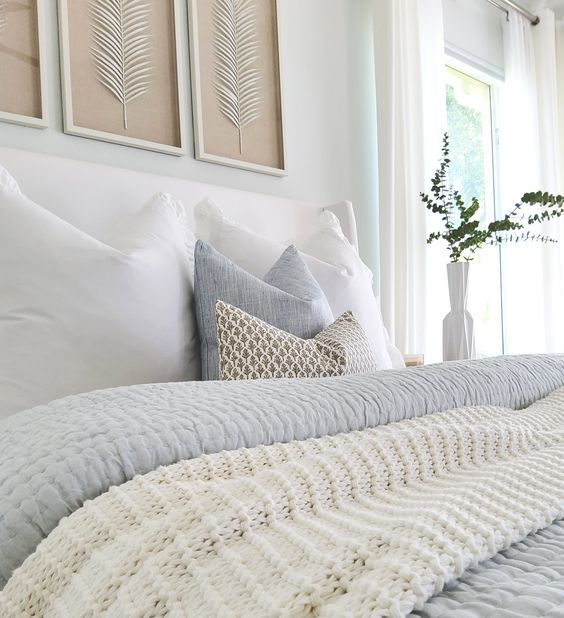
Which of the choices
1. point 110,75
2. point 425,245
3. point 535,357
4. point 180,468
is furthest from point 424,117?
point 180,468

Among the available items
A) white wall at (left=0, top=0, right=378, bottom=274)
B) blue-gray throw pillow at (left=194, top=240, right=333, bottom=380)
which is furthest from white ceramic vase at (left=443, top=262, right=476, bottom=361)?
blue-gray throw pillow at (left=194, top=240, right=333, bottom=380)

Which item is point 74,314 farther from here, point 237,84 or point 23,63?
point 237,84

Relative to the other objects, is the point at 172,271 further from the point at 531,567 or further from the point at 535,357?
the point at 531,567

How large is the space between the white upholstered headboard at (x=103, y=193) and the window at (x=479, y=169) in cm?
188

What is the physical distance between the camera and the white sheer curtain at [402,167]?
2.98 metres

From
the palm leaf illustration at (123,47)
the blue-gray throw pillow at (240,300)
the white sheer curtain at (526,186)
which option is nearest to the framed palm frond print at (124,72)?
the palm leaf illustration at (123,47)

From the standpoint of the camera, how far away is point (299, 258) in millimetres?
1803

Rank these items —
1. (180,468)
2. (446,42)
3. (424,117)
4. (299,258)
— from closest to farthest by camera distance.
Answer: (180,468) → (299,258) → (424,117) → (446,42)

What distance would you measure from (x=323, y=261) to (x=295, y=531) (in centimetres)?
159

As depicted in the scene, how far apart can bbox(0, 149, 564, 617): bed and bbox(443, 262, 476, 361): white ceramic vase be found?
181cm

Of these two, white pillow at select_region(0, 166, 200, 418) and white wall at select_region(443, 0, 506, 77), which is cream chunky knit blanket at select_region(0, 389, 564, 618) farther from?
white wall at select_region(443, 0, 506, 77)

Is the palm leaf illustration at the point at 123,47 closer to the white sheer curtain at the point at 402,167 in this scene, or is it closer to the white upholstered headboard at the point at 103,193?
the white upholstered headboard at the point at 103,193

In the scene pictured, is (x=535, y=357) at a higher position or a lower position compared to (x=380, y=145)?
lower

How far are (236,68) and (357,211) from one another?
864 mm
